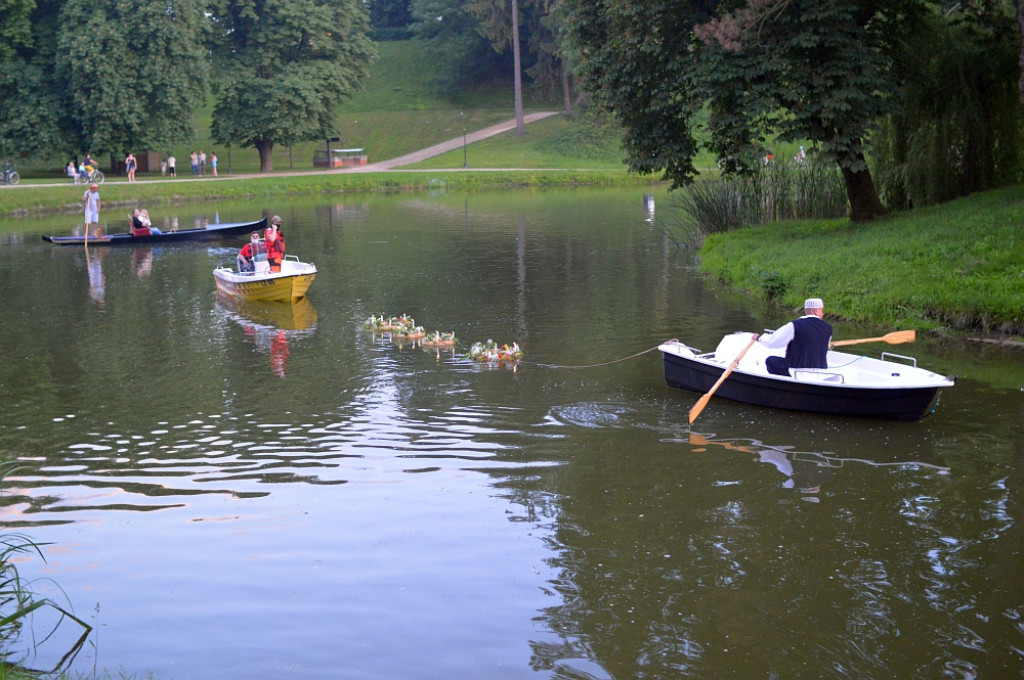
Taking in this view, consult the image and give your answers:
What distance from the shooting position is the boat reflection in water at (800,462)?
39.0 ft

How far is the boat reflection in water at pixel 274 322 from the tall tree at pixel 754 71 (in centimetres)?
950

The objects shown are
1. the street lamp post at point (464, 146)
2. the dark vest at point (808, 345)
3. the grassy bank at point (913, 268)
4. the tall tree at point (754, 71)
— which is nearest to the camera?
the dark vest at point (808, 345)

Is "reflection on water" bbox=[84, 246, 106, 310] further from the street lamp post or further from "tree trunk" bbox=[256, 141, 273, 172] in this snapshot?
the street lamp post

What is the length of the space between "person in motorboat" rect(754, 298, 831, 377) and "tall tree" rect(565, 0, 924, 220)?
32.2 feet

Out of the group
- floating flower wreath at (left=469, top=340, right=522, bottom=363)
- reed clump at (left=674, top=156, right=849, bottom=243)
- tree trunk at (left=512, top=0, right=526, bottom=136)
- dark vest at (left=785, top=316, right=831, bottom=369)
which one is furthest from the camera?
tree trunk at (left=512, top=0, right=526, bottom=136)

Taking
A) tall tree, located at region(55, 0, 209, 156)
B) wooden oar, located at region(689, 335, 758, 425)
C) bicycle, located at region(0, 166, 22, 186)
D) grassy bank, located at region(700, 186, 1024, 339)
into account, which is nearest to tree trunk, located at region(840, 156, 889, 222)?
grassy bank, located at region(700, 186, 1024, 339)

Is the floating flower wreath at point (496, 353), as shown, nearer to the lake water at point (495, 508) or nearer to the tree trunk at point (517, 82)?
the lake water at point (495, 508)

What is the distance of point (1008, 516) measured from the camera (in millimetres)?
10750

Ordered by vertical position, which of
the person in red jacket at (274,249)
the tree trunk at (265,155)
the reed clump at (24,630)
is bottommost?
the reed clump at (24,630)

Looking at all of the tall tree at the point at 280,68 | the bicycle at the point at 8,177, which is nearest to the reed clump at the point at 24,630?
the bicycle at the point at 8,177

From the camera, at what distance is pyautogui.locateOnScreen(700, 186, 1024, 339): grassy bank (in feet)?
60.4

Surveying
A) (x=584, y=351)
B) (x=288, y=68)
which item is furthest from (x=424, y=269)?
(x=288, y=68)

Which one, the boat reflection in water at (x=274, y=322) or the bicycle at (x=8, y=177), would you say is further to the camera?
the bicycle at (x=8, y=177)

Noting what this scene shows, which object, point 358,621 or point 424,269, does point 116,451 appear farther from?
point 424,269
